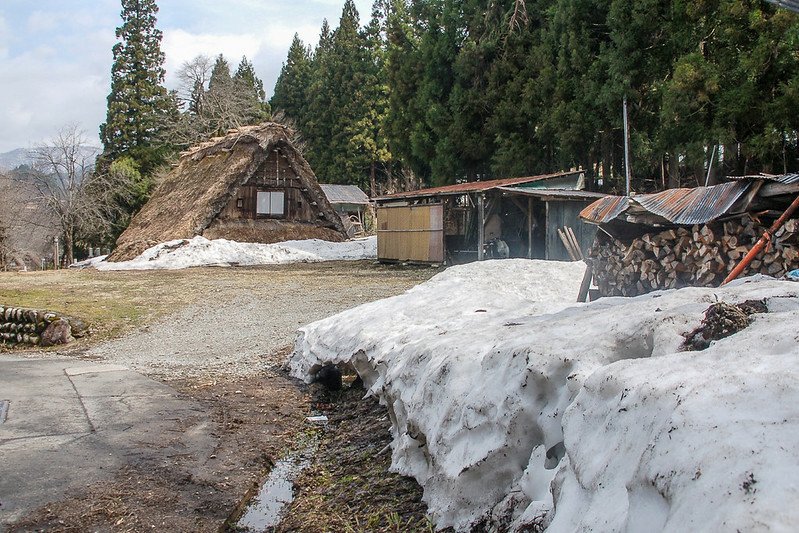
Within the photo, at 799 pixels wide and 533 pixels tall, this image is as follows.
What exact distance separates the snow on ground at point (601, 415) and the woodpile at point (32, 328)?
6.13 m

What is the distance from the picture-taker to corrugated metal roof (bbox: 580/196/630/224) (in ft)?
27.9

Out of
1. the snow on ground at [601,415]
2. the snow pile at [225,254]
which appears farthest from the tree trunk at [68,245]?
the snow on ground at [601,415]

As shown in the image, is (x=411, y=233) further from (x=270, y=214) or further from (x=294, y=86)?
(x=294, y=86)

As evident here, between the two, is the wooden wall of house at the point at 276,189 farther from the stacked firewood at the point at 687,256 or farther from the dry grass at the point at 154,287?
the stacked firewood at the point at 687,256

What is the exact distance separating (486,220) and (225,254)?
9.46 meters

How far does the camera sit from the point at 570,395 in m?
2.90

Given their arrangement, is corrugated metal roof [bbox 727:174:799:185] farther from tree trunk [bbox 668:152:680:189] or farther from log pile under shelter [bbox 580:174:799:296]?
tree trunk [bbox 668:152:680:189]

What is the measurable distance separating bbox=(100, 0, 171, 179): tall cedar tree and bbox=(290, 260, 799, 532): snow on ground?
37847 millimetres

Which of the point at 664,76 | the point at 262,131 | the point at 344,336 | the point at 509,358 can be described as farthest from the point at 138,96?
the point at 509,358

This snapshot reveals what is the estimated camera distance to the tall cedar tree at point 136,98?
3888cm

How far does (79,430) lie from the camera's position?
188 inches

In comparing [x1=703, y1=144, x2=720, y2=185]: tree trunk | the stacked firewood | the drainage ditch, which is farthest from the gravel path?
[x1=703, y1=144, x2=720, y2=185]: tree trunk

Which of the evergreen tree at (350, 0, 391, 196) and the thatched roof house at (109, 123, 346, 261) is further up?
the evergreen tree at (350, 0, 391, 196)

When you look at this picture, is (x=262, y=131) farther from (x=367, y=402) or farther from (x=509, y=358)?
(x=509, y=358)
